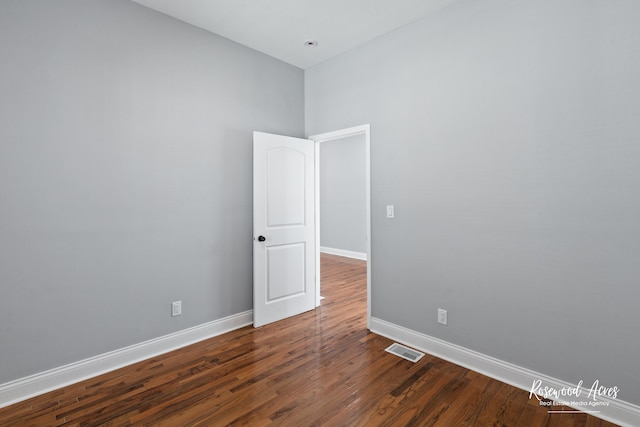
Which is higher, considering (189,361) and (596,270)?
(596,270)

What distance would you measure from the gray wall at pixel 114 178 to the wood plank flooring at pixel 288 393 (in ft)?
1.13

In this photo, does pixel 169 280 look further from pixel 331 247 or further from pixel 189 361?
pixel 331 247

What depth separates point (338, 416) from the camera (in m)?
1.93

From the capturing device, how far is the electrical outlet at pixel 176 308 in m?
2.82

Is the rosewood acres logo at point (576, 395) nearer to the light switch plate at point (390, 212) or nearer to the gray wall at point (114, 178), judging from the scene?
the light switch plate at point (390, 212)

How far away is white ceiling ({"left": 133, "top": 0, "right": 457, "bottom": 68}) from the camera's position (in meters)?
2.58

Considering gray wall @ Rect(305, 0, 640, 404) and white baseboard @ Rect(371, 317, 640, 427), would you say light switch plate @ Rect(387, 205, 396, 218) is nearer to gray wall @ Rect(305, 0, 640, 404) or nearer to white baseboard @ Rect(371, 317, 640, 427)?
gray wall @ Rect(305, 0, 640, 404)

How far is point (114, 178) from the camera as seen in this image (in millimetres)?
2479

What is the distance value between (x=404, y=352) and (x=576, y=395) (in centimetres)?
117

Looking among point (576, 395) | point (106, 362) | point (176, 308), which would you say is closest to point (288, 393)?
point (176, 308)

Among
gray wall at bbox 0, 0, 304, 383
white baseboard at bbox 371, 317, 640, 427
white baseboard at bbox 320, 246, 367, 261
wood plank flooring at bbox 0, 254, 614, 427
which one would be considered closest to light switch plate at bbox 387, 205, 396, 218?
white baseboard at bbox 371, 317, 640, 427

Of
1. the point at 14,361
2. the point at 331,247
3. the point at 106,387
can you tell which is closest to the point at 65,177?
the point at 14,361

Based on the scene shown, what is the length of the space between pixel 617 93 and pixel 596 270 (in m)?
1.09

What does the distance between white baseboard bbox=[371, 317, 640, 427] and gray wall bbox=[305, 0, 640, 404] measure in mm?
58
